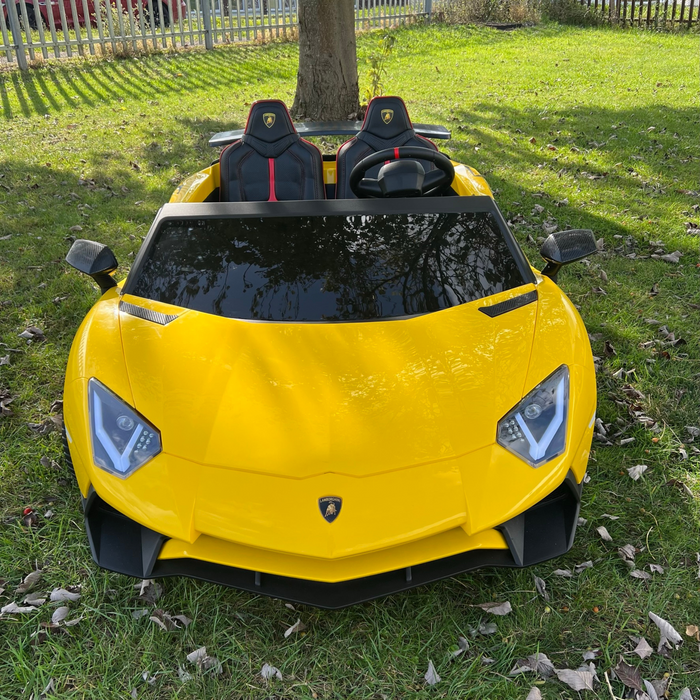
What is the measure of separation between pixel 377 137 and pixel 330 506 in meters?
2.46

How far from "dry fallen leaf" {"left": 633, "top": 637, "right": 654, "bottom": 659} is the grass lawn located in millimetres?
17

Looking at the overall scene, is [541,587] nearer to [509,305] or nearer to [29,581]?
[509,305]

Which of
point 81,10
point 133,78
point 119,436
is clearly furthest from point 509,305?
point 81,10

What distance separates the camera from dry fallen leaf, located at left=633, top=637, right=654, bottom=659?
2064 mm

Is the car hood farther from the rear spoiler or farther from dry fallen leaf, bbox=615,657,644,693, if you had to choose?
the rear spoiler

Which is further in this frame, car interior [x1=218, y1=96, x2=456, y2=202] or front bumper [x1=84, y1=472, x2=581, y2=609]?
car interior [x1=218, y1=96, x2=456, y2=202]

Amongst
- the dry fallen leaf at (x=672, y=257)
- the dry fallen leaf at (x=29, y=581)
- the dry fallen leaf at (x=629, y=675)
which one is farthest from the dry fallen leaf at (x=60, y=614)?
the dry fallen leaf at (x=672, y=257)

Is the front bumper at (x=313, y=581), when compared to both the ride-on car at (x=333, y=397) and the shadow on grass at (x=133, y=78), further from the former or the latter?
the shadow on grass at (x=133, y=78)

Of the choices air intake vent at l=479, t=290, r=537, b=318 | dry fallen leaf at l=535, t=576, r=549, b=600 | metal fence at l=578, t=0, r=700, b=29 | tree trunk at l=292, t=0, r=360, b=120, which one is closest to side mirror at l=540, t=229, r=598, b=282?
air intake vent at l=479, t=290, r=537, b=318

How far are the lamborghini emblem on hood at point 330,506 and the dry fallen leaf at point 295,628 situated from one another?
60cm

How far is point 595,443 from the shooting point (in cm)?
302

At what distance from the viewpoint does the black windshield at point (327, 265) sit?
2.48 m

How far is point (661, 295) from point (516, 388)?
106 inches

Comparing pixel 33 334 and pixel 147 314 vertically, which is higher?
pixel 147 314
